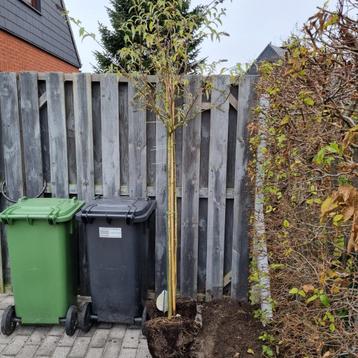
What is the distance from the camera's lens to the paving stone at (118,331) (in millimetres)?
2725

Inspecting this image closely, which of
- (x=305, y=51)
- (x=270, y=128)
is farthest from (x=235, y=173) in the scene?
(x=305, y=51)

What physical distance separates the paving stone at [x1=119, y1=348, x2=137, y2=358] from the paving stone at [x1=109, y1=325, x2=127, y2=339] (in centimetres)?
16

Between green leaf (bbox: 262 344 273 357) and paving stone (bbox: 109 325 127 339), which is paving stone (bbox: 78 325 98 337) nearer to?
paving stone (bbox: 109 325 127 339)

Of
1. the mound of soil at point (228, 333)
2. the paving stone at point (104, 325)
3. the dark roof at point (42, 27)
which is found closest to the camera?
the mound of soil at point (228, 333)

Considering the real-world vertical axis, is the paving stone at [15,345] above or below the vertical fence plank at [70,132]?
Result: below

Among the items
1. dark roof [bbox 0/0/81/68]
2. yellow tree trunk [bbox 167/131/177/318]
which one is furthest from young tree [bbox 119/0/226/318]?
dark roof [bbox 0/0/81/68]

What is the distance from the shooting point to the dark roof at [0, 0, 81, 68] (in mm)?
7621

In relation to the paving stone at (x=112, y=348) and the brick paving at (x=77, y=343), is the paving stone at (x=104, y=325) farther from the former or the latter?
the paving stone at (x=112, y=348)

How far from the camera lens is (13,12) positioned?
7789 mm

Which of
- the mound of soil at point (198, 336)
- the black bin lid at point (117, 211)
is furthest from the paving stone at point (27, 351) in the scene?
the black bin lid at point (117, 211)

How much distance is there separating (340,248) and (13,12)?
346 inches

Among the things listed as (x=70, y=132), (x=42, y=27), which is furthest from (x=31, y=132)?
(x=42, y=27)

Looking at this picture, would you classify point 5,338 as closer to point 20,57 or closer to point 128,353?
point 128,353

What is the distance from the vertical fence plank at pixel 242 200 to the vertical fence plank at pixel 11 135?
198 centimetres
